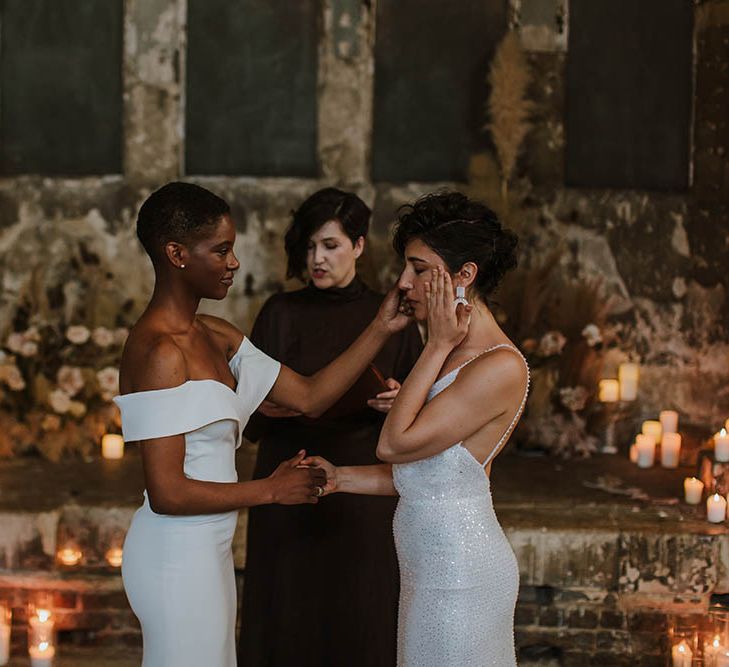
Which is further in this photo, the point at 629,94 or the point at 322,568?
the point at 629,94

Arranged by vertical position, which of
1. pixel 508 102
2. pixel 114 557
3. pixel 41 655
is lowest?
pixel 41 655

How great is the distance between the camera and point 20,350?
18.1ft

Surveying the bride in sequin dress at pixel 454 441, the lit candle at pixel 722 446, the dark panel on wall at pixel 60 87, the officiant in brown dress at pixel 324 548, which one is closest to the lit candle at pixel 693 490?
the lit candle at pixel 722 446

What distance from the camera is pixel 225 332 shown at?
288 centimetres

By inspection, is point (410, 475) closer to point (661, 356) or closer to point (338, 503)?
point (338, 503)

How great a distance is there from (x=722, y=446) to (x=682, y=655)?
936 mm

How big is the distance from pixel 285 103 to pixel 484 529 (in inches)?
153

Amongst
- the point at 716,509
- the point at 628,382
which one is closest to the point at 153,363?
the point at 716,509

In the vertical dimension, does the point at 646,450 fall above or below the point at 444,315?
below

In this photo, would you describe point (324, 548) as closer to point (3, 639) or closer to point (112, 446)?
point (3, 639)

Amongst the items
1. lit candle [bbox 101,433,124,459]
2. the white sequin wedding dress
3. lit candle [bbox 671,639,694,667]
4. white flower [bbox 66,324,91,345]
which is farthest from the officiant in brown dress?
white flower [bbox 66,324,91,345]

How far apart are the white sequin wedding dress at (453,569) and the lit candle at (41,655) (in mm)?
1923

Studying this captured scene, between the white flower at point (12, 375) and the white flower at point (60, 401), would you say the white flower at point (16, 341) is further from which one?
the white flower at point (60, 401)

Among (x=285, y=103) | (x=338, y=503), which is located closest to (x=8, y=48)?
(x=285, y=103)
